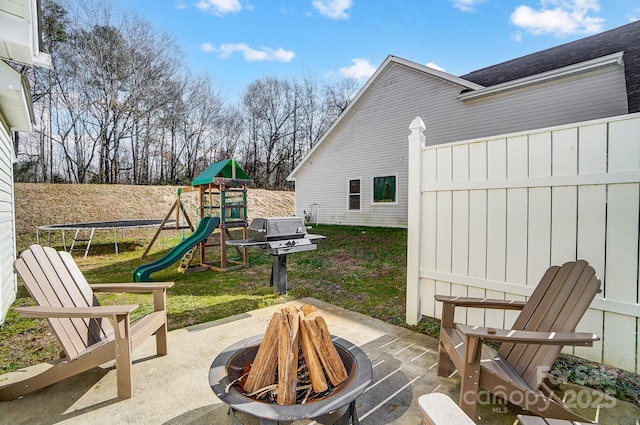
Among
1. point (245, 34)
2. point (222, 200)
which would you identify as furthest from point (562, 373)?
point (245, 34)

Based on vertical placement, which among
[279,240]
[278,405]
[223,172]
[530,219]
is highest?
[223,172]

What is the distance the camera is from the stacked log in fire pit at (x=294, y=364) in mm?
1630

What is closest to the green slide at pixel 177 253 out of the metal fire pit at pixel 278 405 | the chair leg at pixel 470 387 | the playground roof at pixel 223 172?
the playground roof at pixel 223 172

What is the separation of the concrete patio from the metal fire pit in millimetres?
359

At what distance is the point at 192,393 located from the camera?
222 centimetres

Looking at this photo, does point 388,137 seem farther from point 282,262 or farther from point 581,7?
point 282,262

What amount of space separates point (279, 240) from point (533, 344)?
309cm

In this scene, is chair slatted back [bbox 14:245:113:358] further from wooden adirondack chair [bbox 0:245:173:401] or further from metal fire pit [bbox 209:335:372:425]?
metal fire pit [bbox 209:335:372:425]

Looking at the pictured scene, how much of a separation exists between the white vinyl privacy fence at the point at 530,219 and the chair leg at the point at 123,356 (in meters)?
2.64

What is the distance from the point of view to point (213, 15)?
47.6 feet

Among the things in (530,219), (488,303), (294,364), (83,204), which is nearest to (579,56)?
(530,219)

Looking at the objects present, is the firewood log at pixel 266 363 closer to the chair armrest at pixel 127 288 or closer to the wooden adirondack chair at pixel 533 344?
the wooden adirondack chair at pixel 533 344

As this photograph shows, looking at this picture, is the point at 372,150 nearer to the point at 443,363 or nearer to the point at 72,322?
the point at 443,363

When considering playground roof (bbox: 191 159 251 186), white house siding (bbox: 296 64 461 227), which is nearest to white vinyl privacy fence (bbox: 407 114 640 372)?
playground roof (bbox: 191 159 251 186)
